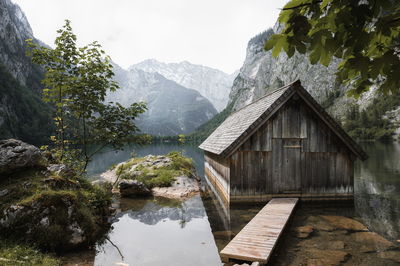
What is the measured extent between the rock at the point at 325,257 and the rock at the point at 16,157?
906 cm

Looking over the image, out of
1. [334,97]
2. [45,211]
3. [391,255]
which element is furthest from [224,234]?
[334,97]

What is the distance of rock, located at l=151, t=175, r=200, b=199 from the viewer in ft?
50.6

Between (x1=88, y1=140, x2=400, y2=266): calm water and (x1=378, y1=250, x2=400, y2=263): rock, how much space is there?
35 centimetres

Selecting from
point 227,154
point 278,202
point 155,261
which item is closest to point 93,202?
point 155,261

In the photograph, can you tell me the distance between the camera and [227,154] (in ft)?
37.2

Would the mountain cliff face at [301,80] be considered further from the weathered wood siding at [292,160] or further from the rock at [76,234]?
the rock at [76,234]

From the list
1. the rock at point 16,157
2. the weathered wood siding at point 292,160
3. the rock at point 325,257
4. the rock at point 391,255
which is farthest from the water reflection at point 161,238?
the rock at point 391,255

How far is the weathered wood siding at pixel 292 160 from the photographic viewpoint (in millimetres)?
11852

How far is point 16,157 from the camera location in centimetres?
705

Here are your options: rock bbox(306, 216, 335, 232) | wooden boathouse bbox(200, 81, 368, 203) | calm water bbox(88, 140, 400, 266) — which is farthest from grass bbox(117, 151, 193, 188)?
rock bbox(306, 216, 335, 232)

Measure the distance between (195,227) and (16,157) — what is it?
22.9 ft

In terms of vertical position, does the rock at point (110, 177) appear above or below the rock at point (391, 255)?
below

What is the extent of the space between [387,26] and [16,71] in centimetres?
14606

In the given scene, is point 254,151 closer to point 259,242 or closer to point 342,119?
point 259,242
